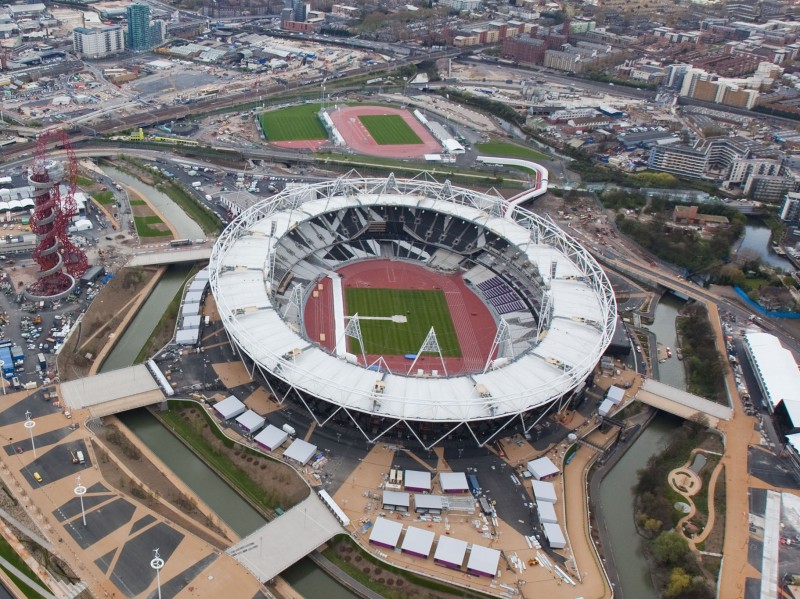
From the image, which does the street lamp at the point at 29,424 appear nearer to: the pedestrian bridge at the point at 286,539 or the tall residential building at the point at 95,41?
the pedestrian bridge at the point at 286,539

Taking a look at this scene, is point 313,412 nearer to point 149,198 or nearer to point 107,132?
point 149,198

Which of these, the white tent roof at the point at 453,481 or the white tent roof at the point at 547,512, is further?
the white tent roof at the point at 453,481

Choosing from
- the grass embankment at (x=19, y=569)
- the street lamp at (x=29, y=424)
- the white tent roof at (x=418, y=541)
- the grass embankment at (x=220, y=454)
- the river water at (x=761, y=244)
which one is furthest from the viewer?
the river water at (x=761, y=244)

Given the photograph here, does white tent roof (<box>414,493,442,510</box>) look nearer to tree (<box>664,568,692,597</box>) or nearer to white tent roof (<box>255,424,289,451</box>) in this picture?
white tent roof (<box>255,424,289,451</box>)

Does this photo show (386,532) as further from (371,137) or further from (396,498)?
(371,137)

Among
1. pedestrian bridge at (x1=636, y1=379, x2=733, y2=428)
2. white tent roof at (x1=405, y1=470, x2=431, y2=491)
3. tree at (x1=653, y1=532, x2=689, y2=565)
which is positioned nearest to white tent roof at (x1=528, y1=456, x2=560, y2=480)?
white tent roof at (x1=405, y1=470, x2=431, y2=491)

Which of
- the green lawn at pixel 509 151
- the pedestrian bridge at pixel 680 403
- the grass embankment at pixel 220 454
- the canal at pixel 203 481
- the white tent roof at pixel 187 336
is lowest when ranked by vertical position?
the canal at pixel 203 481

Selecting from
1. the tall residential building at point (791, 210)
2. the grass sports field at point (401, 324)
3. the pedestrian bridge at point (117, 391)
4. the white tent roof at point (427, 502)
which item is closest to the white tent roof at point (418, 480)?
the white tent roof at point (427, 502)
